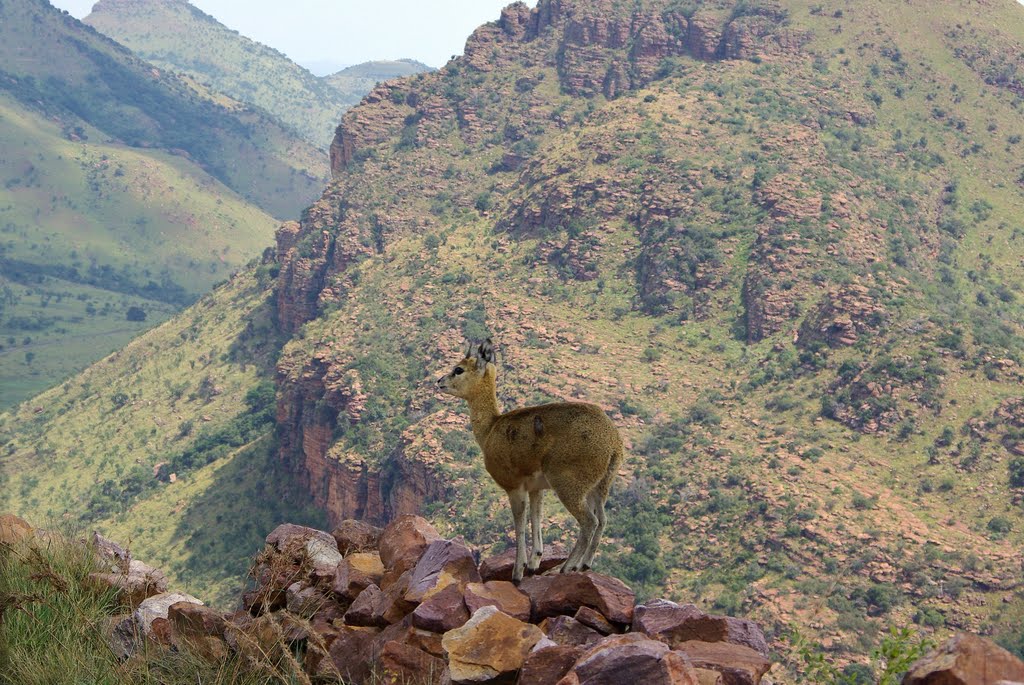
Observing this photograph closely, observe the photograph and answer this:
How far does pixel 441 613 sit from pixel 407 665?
2.55 ft

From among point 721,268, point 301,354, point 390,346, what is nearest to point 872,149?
point 721,268

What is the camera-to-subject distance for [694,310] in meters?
76.1

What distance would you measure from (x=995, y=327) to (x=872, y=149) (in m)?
31.9

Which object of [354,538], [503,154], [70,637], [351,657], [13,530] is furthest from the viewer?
[503,154]

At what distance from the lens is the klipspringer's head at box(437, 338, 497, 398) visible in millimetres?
13172

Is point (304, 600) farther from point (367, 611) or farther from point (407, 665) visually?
point (407, 665)

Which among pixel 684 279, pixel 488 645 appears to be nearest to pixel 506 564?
pixel 488 645

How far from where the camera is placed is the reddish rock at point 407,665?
34.6 ft

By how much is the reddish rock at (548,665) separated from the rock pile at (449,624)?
1 centimetres

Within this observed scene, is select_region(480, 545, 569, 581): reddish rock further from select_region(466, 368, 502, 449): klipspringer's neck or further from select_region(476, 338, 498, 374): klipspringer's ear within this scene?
select_region(476, 338, 498, 374): klipspringer's ear

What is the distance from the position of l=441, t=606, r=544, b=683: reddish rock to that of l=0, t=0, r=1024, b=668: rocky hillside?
2300cm

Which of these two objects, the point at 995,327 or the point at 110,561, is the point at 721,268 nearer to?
the point at 995,327

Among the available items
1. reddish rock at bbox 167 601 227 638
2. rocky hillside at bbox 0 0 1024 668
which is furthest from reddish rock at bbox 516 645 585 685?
rocky hillside at bbox 0 0 1024 668

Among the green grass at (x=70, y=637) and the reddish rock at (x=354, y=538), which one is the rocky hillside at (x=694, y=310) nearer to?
the reddish rock at (x=354, y=538)
